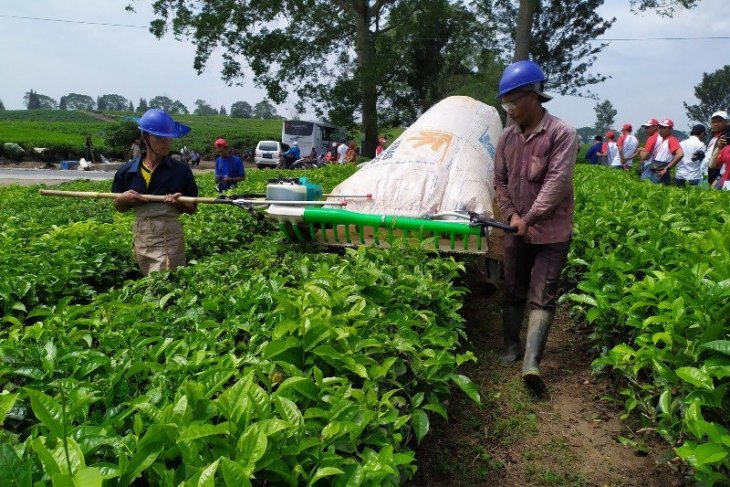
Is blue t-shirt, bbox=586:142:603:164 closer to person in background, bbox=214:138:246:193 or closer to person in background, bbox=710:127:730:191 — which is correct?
person in background, bbox=710:127:730:191

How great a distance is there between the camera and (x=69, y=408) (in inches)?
69.8

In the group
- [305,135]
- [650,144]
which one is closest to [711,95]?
[305,135]

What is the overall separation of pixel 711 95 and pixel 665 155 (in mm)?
74280

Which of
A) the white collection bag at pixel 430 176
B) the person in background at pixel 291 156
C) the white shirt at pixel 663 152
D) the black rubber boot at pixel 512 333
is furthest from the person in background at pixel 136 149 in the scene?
the white shirt at pixel 663 152

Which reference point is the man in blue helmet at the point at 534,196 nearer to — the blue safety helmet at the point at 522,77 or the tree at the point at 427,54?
the blue safety helmet at the point at 522,77

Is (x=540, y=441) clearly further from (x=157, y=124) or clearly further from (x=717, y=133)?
(x=717, y=133)

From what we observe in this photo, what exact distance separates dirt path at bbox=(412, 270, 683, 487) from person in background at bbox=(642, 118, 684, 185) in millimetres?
7142

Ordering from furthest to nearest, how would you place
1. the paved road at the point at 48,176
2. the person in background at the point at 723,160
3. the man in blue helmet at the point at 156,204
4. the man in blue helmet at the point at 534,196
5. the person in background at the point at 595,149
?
the paved road at the point at 48,176, the person in background at the point at 595,149, the person in background at the point at 723,160, the man in blue helmet at the point at 156,204, the man in blue helmet at the point at 534,196

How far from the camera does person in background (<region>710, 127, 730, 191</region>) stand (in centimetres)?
844

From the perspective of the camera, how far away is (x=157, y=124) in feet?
14.2

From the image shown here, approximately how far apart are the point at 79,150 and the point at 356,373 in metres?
35.0

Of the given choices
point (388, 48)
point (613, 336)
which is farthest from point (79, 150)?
point (613, 336)

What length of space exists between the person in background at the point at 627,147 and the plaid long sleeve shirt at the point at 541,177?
1114 centimetres

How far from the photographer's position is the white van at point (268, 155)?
31.9 m
